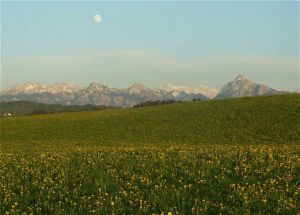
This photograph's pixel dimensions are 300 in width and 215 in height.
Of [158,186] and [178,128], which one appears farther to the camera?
[178,128]

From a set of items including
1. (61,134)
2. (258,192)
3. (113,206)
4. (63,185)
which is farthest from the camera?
(61,134)

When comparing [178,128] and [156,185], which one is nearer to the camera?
[156,185]

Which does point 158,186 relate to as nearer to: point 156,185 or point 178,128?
point 156,185

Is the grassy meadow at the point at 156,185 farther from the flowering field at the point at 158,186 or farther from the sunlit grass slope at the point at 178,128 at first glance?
the sunlit grass slope at the point at 178,128

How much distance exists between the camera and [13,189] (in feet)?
47.8

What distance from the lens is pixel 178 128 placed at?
197 ft

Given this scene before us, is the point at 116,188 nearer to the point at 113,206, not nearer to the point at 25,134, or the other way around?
the point at 113,206

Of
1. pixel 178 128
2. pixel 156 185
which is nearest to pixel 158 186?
pixel 156 185

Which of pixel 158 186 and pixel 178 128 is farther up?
pixel 158 186

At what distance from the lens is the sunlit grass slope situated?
163ft

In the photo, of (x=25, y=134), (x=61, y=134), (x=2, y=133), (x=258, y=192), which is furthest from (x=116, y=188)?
(x=2, y=133)

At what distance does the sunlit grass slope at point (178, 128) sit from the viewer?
1962 inches

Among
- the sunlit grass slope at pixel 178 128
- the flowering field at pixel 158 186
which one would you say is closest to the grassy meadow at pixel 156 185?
the flowering field at pixel 158 186

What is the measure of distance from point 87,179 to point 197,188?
4283mm
